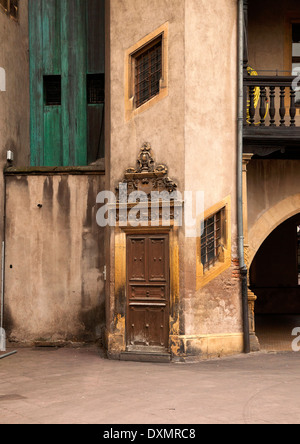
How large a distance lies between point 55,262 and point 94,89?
4.84m

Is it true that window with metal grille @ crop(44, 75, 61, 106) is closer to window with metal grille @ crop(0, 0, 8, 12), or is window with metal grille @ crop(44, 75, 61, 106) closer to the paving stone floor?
window with metal grille @ crop(0, 0, 8, 12)

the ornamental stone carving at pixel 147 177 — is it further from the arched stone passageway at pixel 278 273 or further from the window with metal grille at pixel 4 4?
the arched stone passageway at pixel 278 273

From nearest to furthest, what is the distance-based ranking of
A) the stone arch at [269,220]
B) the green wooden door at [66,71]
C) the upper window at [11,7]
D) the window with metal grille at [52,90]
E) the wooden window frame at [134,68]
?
the wooden window frame at [134,68], the stone arch at [269,220], the upper window at [11,7], the green wooden door at [66,71], the window with metal grille at [52,90]

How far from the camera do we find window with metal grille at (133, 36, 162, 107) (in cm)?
1145

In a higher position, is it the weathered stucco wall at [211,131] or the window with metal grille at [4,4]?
the window with metal grille at [4,4]

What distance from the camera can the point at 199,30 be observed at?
36.8 ft

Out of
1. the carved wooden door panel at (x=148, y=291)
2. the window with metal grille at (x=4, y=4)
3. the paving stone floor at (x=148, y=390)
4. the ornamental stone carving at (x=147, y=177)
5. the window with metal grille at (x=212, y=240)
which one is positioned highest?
the window with metal grille at (x=4, y=4)

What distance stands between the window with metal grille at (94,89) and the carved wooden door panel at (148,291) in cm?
528

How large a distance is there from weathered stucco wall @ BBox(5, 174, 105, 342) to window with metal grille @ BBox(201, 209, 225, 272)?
101 inches

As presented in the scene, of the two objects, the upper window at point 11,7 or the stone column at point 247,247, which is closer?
the stone column at point 247,247

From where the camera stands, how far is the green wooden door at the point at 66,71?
15125mm

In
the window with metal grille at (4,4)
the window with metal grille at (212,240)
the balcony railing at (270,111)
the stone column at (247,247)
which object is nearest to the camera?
the window with metal grille at (212,240)

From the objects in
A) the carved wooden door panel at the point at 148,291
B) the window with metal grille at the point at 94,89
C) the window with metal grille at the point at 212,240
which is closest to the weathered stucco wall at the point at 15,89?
the window with metal grille at the point at 94,89

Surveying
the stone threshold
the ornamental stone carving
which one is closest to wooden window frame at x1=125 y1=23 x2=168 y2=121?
the ornamental stone carving
